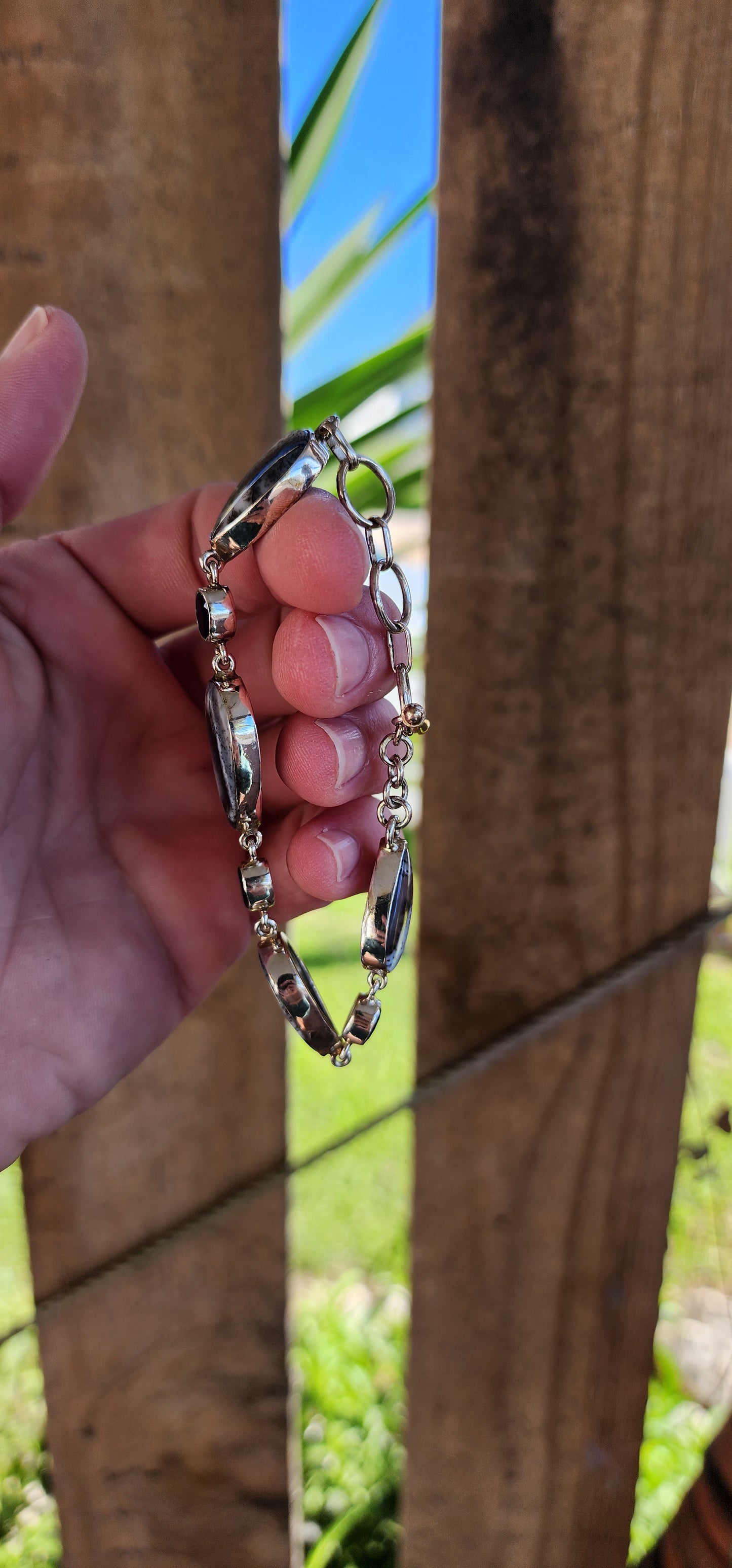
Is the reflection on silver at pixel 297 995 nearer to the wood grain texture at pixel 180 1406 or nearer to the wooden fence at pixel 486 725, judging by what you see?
the wooden fence at pixel 486 725

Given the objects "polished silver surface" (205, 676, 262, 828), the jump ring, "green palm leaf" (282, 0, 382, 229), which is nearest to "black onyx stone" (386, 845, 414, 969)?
"polished silver surface" (205, 676, 262, 828)

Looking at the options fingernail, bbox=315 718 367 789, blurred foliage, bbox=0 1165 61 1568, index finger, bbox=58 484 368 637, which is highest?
index finger, bbox=58 484 368 637

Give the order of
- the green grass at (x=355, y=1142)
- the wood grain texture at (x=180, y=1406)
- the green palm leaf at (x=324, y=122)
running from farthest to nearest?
1. the green grass at (x=355, y=1142)
2. the green palm leaf at (x=324, y=122)
3. the wood grain texture at (x=180, y=1406)

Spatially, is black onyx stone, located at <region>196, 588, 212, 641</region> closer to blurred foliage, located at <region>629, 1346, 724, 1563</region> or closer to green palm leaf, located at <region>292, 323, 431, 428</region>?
green palm leaf, located at <region>292, 323, 431, 428</region>

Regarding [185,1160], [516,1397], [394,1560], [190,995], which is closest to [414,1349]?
[516,1397]

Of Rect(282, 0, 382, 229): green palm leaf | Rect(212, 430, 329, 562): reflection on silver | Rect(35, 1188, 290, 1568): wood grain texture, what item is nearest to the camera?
Rect(212, 430, 329, 562): reflection on silver

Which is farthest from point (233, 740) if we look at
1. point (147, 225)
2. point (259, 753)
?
point (147, 225)

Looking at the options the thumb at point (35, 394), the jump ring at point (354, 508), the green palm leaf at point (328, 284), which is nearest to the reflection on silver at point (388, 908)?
the jump ring at point (354, 508)
